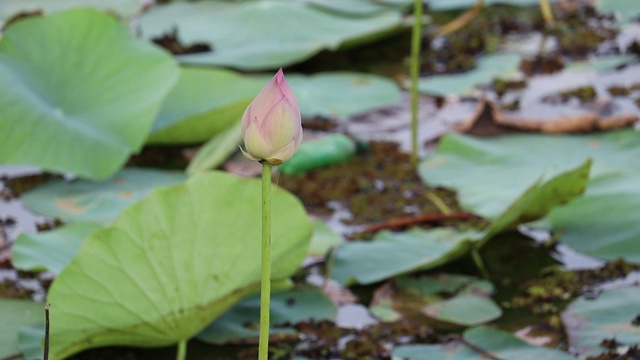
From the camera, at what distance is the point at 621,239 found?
2154 mm

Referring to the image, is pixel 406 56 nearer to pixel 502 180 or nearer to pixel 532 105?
pixel 532 105

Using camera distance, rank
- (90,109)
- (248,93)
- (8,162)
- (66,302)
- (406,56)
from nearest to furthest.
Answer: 1. (66,302)
2. (8,162)
3. (90,109)
4. (248,93)
5. (406,56)

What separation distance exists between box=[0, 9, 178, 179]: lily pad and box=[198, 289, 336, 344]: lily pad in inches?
23.9

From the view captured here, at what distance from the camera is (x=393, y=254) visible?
2162mm

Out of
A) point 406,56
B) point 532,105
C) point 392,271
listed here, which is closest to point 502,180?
point 392,271

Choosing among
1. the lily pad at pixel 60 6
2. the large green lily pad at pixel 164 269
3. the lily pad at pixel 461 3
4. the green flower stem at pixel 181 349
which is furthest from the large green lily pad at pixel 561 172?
the lily pad at pixel 60 6

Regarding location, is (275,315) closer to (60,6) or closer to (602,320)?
(602,320)

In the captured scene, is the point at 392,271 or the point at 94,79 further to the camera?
the point at 94,79

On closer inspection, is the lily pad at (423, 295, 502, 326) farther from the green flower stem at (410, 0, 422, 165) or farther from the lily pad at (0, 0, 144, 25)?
the lily pad at (0, 0, 144, 25)

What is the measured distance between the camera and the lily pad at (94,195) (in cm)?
242

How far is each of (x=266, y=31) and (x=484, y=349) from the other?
6.52 ft

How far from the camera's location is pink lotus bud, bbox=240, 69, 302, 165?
109 centimetres

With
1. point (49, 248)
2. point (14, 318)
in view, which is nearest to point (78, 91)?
point (49, 248)

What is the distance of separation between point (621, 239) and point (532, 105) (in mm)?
1013
